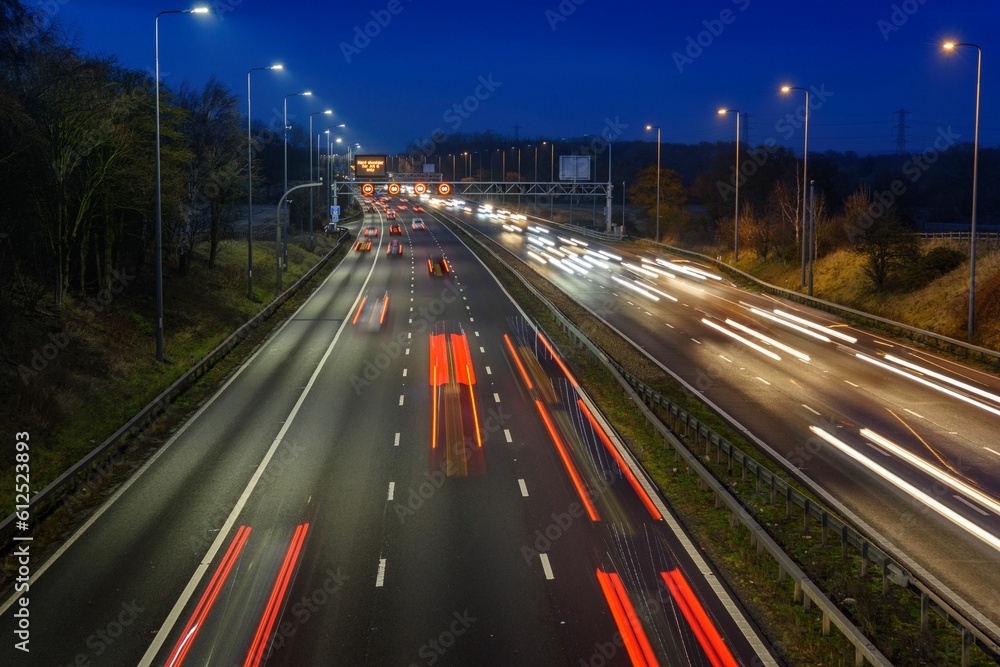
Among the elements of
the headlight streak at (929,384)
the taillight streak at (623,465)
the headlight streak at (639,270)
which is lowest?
the taillight streak at (623,465)

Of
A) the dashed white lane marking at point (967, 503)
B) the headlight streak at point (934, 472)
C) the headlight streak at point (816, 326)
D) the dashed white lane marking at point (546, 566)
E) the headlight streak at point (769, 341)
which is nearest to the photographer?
the dashed white lane marking at point (546, 566)

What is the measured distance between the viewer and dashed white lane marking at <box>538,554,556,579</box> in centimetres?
1431

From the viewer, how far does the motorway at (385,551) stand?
12.0 metres

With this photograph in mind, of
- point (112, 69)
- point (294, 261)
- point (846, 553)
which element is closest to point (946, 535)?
point (846, 553)

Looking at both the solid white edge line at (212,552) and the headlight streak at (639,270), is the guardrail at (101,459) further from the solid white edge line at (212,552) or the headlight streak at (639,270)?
the headlight streak at (639,270)

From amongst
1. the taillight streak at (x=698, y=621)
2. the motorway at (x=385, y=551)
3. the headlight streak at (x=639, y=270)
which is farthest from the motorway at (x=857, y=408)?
the headlight streak at (x=639, y=270)

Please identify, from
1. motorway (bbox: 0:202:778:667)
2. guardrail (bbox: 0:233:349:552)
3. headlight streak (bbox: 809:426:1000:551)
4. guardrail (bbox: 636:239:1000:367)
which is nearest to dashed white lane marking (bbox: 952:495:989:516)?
headlight streak (bbox: 809:426:1000:551)

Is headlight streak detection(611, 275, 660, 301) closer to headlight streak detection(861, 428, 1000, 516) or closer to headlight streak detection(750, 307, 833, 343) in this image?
headlight streak detection(750, 307, 833, 343)

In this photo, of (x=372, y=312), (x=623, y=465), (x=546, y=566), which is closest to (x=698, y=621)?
(x=546, y=566)

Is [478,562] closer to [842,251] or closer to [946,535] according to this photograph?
[946,535]

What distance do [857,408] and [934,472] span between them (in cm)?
659

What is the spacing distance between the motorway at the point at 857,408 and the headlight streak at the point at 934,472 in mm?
24

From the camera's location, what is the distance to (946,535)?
1602 cm

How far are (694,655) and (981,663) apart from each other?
3321mm
